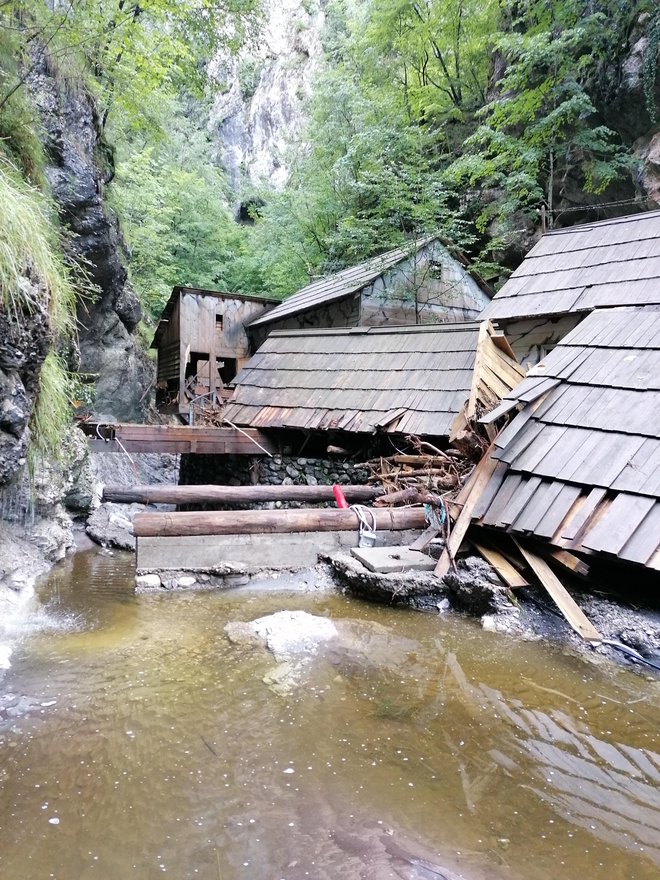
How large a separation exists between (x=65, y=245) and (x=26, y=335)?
4.58 m

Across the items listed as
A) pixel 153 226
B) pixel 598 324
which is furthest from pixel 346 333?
pixel 153 226

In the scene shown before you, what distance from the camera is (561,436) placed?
213 inches

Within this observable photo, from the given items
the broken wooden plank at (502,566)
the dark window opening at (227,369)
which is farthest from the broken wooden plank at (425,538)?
the dark window opening at (227,369)

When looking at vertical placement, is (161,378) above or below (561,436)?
below

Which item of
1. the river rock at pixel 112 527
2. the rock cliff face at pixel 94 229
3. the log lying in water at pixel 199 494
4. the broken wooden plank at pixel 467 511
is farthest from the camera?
the rock cliff face at pixel 94 229

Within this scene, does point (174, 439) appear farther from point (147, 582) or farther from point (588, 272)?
point (588, 272)

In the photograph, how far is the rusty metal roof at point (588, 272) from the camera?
725 cm

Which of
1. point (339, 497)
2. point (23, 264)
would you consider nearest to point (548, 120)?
point (339, 497)

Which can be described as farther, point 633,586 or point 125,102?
point 125,102

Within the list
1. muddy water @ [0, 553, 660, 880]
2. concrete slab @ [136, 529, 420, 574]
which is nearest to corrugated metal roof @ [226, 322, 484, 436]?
concrete slab @ [136, 529, 420, 574]

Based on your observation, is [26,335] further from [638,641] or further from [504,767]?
[638,641]

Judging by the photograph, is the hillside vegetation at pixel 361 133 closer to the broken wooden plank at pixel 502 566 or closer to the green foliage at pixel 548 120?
the green foliage at pixel 548 120

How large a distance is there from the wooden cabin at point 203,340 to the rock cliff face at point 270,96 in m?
18.1

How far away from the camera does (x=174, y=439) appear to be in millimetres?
9000
